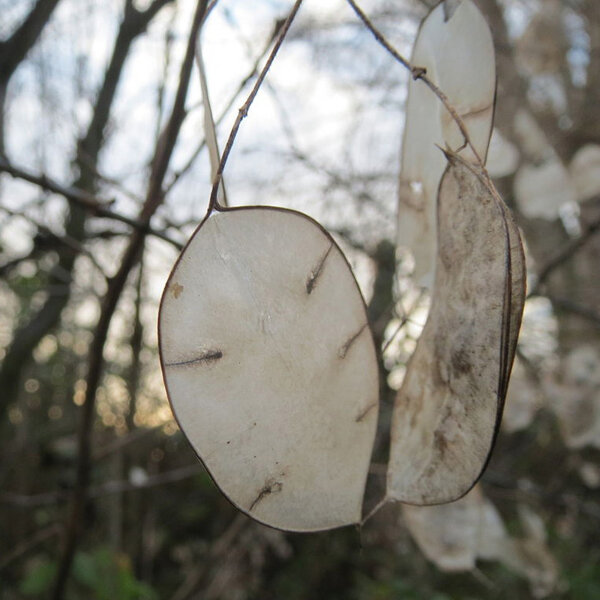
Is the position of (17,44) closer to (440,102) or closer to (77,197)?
(77,197)

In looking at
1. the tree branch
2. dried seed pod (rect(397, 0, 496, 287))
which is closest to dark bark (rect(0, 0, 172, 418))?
the tree branch

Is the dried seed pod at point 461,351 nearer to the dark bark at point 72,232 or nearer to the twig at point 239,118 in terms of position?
the twig at point 239,118

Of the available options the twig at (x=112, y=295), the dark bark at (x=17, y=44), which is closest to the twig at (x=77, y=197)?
the twig at (x=112, y=295)

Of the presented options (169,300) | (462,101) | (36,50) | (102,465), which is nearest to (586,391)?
(462,101)

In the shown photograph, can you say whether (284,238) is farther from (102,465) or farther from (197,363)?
(102,465)

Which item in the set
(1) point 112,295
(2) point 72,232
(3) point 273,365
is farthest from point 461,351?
(2) point 72,232

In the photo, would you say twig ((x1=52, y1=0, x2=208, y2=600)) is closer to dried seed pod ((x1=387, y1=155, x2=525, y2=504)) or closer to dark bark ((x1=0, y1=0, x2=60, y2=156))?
dried seed pod ((x1=387, y1=155, x2=525, y2=504))
